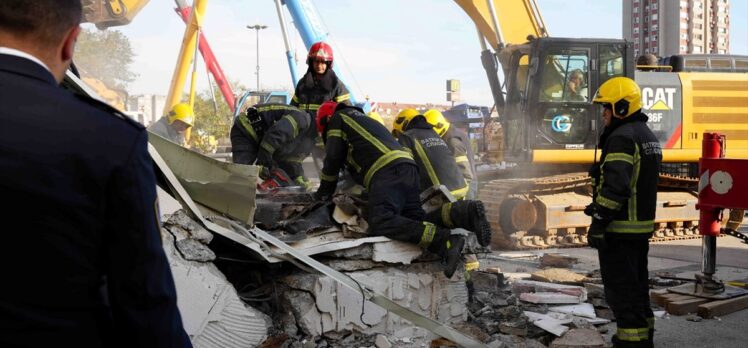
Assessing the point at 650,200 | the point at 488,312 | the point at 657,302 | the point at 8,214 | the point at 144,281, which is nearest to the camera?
the point at 8,214

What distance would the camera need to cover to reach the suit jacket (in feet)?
4.61

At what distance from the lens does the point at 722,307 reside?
614 cm

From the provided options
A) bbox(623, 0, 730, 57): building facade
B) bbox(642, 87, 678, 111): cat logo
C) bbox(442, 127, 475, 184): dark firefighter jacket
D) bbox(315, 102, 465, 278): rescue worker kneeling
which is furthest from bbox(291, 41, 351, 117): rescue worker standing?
bbox(623, 0, 730, 57): building facade

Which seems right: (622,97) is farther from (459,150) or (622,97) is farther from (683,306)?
(459,150)

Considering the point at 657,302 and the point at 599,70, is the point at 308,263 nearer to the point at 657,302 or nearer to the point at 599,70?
the point at 657,302

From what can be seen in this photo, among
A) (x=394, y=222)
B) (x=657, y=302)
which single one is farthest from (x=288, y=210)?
(x=657, y=302)

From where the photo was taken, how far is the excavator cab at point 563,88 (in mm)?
10008

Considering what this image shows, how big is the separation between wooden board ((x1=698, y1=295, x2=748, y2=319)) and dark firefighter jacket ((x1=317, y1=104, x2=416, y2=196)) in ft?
9.15

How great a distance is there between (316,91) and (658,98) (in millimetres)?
5968

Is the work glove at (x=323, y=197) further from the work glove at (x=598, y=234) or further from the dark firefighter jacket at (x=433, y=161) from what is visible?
the work glove at (x=598, y=234)

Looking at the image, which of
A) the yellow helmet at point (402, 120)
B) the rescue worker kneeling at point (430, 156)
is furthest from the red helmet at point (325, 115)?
the yellow helmet at point (402, 120)

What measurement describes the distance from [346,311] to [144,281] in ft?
10.7

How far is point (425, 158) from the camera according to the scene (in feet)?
22.3

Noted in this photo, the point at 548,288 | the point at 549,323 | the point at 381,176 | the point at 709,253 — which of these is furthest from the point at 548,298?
the point at 381,176
